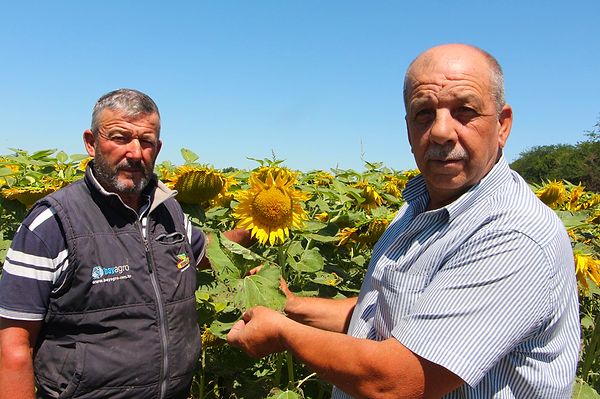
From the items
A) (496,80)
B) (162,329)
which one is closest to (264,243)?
(162,329)

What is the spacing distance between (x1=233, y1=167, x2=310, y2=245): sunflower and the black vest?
50 centimetres

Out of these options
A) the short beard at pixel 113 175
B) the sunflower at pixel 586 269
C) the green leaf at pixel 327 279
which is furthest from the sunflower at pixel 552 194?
the short beard at pixel 113 175

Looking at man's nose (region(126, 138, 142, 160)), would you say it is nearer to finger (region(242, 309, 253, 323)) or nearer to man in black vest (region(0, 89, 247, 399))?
man in black vest (region(0, 89, 247, 399))

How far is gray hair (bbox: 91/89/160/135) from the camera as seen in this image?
7.55 ft

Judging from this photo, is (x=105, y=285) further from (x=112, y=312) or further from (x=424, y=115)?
(x=424, y=115)

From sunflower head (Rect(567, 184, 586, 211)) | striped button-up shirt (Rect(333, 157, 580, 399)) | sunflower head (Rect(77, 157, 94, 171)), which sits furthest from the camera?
sunflower head (Rect(567, 184, 586, 211))

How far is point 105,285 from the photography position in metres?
2.11

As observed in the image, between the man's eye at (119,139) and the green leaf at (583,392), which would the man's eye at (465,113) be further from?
the green leaf at (583,392)

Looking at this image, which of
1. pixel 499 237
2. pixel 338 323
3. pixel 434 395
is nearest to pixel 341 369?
pixel 434 395

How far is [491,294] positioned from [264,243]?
4.93 feet

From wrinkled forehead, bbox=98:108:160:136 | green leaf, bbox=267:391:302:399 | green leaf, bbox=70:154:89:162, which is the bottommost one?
green leaf, bbox=267:391:302:399

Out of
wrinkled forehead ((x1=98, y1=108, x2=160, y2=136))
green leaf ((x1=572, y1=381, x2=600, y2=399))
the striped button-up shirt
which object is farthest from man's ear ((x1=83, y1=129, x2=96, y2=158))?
green leaf ((x1=572, y1=381, x2=600, y2=399))

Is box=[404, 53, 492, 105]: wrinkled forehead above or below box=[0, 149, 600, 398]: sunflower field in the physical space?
above

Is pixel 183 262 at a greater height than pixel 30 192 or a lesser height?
lesser
